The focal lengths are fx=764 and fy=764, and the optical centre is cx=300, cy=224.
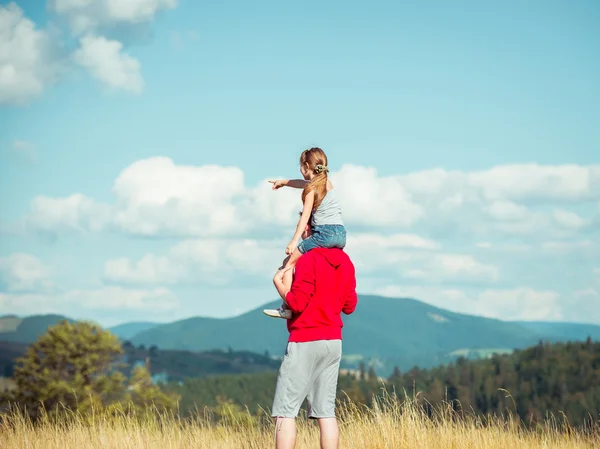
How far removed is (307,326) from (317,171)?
128 cm

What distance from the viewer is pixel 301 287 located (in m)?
6.06

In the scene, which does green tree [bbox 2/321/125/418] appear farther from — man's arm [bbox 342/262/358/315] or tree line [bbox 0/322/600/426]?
man's arm [bbox 342/262/358/315]

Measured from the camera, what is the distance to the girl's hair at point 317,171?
6.28 m

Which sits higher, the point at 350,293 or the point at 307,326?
the point at 350,293

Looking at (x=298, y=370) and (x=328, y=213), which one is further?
(x=328, y=213)

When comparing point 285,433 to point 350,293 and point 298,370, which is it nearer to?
point 298,370

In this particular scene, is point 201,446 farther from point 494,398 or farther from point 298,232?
point 494,398

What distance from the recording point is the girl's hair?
6.28 metres

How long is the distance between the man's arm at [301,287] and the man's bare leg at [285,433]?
902 mm

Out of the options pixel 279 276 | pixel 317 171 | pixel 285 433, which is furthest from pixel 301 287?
pixel 285 433

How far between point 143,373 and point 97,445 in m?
27.4

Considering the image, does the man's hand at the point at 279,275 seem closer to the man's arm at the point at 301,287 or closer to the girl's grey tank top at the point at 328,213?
the man's arm at the point at 301,287

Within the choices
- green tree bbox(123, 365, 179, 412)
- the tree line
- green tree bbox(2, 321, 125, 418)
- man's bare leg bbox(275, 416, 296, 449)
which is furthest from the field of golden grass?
green tree bbox(123, 365, 179, 412)

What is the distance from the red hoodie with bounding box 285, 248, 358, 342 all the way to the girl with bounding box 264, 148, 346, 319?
0.10 metres
